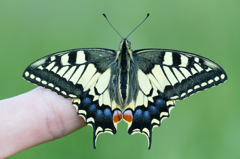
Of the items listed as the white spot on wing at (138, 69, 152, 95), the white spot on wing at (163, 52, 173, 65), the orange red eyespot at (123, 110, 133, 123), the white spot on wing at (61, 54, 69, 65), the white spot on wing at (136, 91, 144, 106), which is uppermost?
the white spot on wing at (61, 54, 69, 65)

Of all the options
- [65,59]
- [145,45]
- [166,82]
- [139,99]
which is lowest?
[139,99]

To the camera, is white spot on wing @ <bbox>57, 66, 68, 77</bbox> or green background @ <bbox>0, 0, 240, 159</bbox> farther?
green background @ <bbox>0, 0, 240, 159</bbox>

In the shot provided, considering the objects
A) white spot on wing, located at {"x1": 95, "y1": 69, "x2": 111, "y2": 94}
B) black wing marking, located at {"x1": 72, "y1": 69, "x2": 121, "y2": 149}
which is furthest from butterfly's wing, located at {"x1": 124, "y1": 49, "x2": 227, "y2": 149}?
white spot on wing, located at {"x1": 95, "y1": 69, "x2": 111, "y2": 94}

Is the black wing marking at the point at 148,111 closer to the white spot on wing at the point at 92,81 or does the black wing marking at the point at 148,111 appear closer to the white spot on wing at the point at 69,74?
the white spot on wing at the point at 92,81

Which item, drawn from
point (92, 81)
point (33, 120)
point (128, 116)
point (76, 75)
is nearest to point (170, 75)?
point (128, 116)

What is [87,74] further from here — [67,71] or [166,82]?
[166,82]

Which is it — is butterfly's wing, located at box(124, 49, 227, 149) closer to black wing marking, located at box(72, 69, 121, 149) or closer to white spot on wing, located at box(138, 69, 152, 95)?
white spot on wing, located at box(138, 69, 152, 95)

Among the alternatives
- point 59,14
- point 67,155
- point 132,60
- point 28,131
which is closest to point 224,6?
point 59,14

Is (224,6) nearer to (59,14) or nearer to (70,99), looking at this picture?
(59,14)
